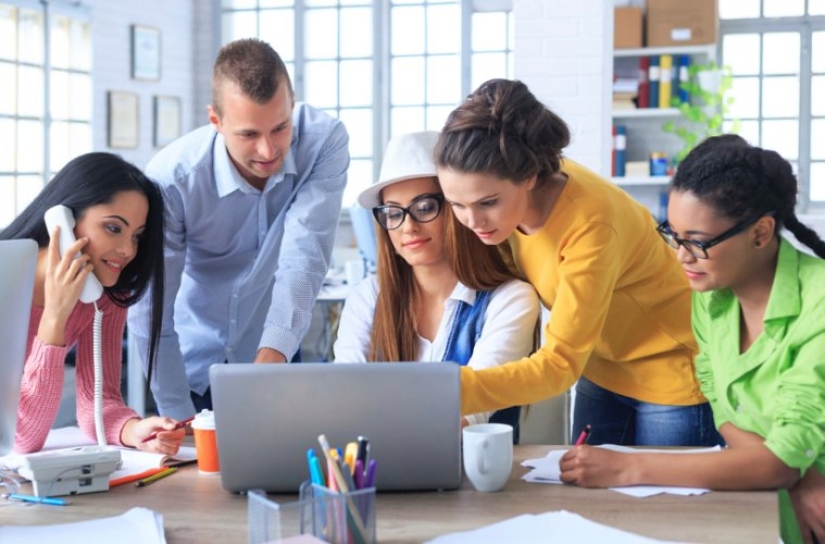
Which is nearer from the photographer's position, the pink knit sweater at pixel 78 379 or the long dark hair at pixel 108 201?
the pink knit sweater at pixel 78 379

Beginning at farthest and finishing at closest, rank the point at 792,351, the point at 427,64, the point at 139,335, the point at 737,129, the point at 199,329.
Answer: the point at 427,64 → the point at 737,129 → the point at 199,329 → the point at 139,335 → the point at 792,351

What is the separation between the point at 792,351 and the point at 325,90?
6.72 m

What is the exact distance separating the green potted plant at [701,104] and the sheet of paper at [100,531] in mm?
5532

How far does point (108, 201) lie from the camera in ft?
6.37

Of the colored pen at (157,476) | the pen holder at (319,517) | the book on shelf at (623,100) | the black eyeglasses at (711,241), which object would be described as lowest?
the colored pen at (157,476)

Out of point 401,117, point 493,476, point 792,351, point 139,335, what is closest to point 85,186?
point 139,335

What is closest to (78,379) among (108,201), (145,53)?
(108,201)

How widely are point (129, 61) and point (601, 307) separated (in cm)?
602

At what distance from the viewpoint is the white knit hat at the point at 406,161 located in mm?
1937

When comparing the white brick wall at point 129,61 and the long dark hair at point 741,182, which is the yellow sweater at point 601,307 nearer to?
the long dark hair at point 741,182

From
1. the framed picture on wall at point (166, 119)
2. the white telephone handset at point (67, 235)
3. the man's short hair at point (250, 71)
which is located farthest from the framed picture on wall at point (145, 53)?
the white telephone handset at point (67, 235)

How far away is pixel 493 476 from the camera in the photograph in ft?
4.89

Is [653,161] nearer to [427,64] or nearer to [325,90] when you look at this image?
[427,64]

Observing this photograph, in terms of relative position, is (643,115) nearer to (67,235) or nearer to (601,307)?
(601,307)
